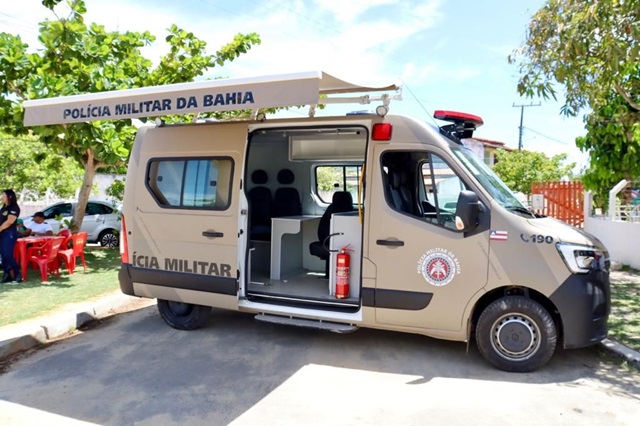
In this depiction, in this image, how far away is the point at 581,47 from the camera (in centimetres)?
569

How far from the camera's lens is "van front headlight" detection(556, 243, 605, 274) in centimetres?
443

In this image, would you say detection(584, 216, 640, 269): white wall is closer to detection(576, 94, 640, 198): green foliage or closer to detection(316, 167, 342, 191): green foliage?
detection(576, 94, 640, 198): green foliage

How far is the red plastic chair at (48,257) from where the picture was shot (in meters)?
8.50

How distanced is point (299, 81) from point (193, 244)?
8.19 ft

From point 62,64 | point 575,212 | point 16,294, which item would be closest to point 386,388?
point 16,294

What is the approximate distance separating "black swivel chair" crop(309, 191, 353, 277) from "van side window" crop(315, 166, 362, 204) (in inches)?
11.1

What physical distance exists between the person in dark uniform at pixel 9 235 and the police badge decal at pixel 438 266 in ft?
23.9

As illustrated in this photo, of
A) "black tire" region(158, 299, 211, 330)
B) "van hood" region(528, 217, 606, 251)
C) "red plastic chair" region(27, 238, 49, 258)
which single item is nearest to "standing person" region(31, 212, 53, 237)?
"red plastic chair" region(27, 238, 49, 258)

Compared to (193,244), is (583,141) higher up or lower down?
higher up

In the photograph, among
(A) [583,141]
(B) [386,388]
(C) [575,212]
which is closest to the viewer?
(B) [386,388]

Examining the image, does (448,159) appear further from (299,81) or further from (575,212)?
(575,212)

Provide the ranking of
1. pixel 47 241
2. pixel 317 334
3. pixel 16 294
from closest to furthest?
1. pixel 317 334
2. pixel 16 294
3. pixel 47 241

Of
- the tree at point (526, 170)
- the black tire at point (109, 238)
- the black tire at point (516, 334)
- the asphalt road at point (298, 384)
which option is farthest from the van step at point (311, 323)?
the tree at point (526, 170)

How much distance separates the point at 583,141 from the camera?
11.1m
